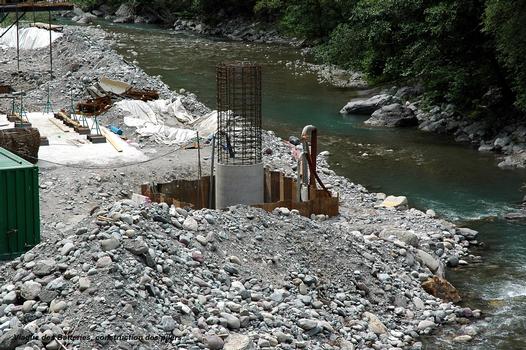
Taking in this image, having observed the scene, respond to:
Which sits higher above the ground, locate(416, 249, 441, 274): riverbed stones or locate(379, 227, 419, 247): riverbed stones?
locate(379, 227, 419, 247): riverbed stones

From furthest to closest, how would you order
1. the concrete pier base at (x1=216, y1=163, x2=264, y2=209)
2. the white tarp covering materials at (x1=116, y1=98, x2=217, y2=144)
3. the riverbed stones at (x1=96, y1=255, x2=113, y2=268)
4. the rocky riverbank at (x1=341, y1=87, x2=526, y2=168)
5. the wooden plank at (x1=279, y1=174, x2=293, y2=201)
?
the rocky riverbank at (x1=341, y1=87, x2=526, y2=168)
the white tarp covering materials at (x1=116, y1=98, x2=217, y2=144)
the wooden plank at (x1=279, y1=174, x2=293, y2=201)
the concrete pier base at (x1=216, y1=163, x2=264, y2=209)
the riverbed stones at (x1=96, y1=255, x2=113, y2=268)

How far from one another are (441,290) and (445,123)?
17015mm

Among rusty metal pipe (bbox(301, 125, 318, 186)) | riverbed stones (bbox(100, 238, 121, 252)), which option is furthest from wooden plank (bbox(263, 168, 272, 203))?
riverbed stones (bbox(100, 238, 121, 252))

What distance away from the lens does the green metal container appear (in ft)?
47.4

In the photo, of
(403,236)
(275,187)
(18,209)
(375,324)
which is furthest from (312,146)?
(18,209)

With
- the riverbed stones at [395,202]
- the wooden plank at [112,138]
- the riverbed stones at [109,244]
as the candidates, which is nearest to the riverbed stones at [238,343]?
the riverbed stones at [109,244]

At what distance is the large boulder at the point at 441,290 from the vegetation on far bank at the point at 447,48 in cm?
1325

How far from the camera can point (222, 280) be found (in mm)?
13383

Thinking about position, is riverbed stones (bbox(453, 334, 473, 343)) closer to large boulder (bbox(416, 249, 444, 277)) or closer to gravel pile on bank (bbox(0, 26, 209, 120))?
large boulder (bbox(416, 249, 444, 277))

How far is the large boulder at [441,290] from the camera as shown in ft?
51.5

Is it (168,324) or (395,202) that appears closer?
(168,324)

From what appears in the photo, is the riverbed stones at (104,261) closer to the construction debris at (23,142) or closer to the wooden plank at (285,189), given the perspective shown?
the wooden plank at (285,189)

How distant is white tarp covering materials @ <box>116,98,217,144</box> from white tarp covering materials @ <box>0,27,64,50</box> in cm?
1587

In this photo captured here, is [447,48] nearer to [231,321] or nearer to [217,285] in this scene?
[217,285]
